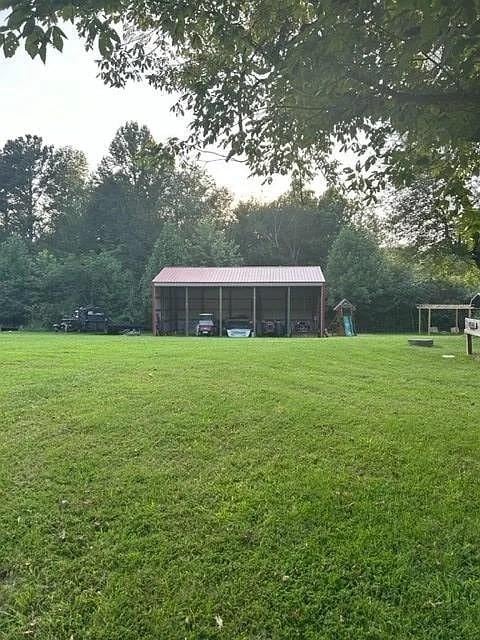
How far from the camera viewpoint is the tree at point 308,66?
3.03 metres

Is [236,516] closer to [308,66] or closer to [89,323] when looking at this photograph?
[308,66]

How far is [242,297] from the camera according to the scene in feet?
91.0

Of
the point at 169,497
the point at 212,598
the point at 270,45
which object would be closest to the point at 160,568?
the point at 212,598

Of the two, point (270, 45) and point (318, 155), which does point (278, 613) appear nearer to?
point (270, 45)

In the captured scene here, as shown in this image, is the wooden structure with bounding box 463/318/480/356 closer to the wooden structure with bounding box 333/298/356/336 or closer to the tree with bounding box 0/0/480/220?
the tree with bounding box 0/0/480/220

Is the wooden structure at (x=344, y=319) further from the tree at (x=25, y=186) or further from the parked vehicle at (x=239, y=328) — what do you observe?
the tree at (x=25, y=186)

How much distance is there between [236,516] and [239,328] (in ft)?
67.8

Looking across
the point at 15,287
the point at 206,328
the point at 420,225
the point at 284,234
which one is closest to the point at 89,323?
the point at 206,328

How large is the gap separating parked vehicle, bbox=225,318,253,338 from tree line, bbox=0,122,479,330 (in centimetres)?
687

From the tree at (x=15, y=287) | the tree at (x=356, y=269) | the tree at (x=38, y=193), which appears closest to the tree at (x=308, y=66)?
the tree at (x=356, y=269)

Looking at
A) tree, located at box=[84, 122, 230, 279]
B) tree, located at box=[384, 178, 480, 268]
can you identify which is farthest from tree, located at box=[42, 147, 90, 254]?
tree, located at box=[384, 178, 480, 268]

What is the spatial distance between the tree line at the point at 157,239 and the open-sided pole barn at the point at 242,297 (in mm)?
3254

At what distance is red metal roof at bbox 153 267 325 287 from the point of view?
79.5 feet

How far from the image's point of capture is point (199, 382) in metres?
6.75
